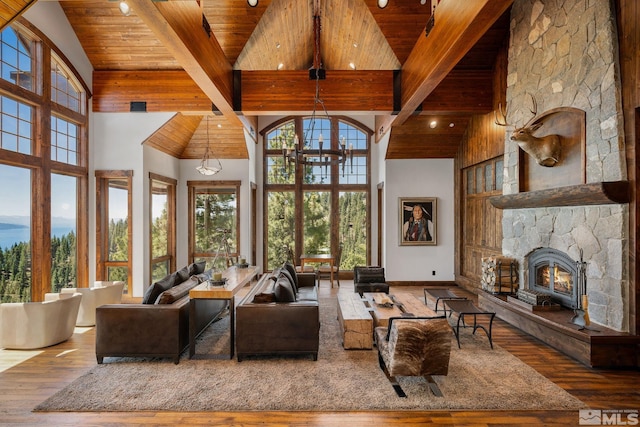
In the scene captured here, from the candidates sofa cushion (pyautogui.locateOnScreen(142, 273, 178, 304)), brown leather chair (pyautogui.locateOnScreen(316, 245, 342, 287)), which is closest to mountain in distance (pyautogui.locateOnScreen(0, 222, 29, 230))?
sofa cushion (pyautogui.locateOnScreen(142, 273, 178, 304))

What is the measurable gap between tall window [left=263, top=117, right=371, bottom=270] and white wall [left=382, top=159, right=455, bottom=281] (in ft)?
3.70

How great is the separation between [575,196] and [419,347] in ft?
8.61

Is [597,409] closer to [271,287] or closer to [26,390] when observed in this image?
[271,287]

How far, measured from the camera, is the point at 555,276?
483cm

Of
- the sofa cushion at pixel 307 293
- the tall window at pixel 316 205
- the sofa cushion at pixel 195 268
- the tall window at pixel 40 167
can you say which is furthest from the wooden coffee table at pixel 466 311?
the tall window at pixel 40 167

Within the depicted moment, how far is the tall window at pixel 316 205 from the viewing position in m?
9.58

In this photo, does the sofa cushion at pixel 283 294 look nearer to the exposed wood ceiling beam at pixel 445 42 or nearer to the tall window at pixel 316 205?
the exposed wood ceiling beam at pixel 445 42

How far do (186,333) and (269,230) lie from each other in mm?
5601

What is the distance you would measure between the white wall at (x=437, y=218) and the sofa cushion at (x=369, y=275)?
1.75 metres

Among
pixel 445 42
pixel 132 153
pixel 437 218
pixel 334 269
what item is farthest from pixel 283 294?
pixel 437 218

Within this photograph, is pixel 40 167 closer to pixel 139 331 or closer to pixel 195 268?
pixel 195 268

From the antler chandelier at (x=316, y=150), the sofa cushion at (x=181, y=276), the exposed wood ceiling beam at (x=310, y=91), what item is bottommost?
the sofa cushion at (x=181, y=276)

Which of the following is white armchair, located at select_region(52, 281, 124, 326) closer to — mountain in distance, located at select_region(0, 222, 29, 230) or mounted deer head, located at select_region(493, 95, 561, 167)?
mountain in distance, located at select_region(0, 222, 29, 230)

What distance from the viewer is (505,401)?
3.09 metres
